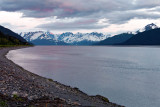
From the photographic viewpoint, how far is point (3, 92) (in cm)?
1684

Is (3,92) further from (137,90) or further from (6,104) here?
(137,90)

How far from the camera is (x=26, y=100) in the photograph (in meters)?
15.8

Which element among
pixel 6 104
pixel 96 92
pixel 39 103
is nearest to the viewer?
pixel 6 104

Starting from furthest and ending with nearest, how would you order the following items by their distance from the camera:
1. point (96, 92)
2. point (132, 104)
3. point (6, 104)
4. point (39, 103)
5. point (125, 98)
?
1. point (96, 92)
2. point (125, 98)
3. point (132, 104)
4. point (39, 103)
5. point (6, 104)

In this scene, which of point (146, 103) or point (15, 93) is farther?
point (146, 103)

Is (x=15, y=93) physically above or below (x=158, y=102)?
above

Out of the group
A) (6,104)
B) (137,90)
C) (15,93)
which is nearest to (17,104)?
(6,104)

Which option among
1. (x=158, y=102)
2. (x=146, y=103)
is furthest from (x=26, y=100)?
(x=158, y=102)

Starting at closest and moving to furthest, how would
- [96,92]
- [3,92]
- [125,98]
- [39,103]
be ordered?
[39,103]
[3,92]
[125,98]
[96,92]

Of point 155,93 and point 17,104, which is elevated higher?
point 17,104

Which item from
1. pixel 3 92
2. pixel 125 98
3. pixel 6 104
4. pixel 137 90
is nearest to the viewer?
pixel 6 104

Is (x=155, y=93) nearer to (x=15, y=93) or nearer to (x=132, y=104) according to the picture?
(x=132, y=104)

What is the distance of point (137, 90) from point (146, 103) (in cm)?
738

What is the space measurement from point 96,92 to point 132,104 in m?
7.40
